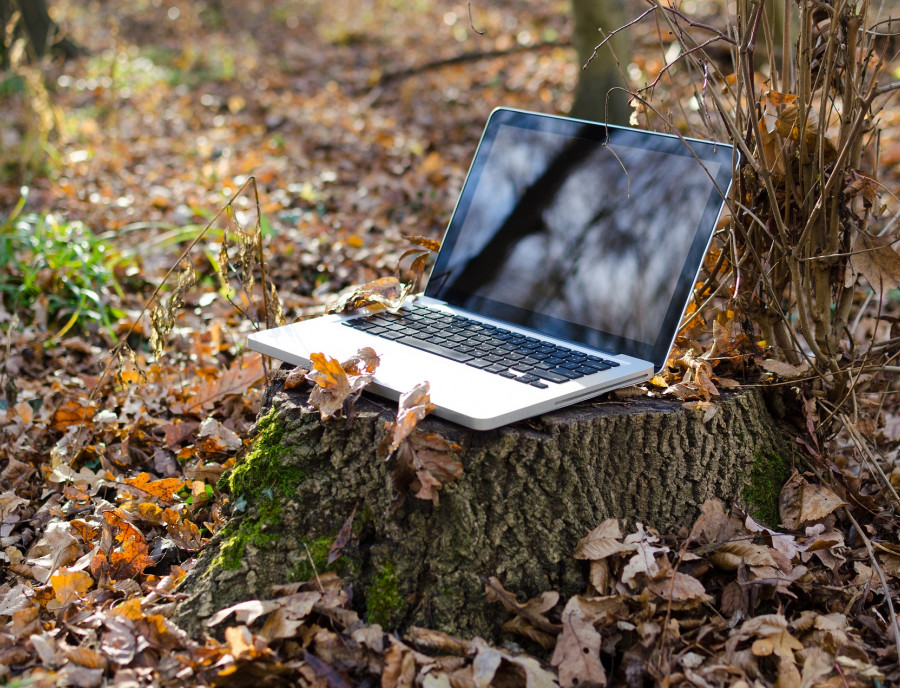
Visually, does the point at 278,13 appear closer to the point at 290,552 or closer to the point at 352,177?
the point at 352,177

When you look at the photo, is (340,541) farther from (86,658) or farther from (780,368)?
(780,368)

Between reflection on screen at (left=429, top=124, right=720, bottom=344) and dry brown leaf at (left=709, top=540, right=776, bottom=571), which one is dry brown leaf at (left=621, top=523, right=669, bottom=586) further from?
reflection on screen at (left=429, top=124, right=720, bottom=344)

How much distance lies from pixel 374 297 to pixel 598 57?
385 centimetres

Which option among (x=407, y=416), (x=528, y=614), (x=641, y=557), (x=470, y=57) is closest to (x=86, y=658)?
(x=407, y=416)

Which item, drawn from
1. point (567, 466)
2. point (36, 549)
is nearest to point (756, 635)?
point (567, 466)

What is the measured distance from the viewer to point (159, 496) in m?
2.67

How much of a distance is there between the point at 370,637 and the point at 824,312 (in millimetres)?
1686

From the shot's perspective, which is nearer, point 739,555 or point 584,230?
point 739,555

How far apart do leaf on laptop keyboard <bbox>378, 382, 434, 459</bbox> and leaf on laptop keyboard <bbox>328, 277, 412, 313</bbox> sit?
25.0 inches

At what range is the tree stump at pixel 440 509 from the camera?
2.05m

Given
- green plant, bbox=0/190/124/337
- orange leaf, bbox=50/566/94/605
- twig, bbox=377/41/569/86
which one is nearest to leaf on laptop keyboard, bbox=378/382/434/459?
orange leaf, bbox=50/566/94/605

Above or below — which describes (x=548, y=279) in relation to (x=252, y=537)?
above

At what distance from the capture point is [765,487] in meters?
2.41

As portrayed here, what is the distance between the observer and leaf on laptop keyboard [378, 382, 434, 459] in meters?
1.93
